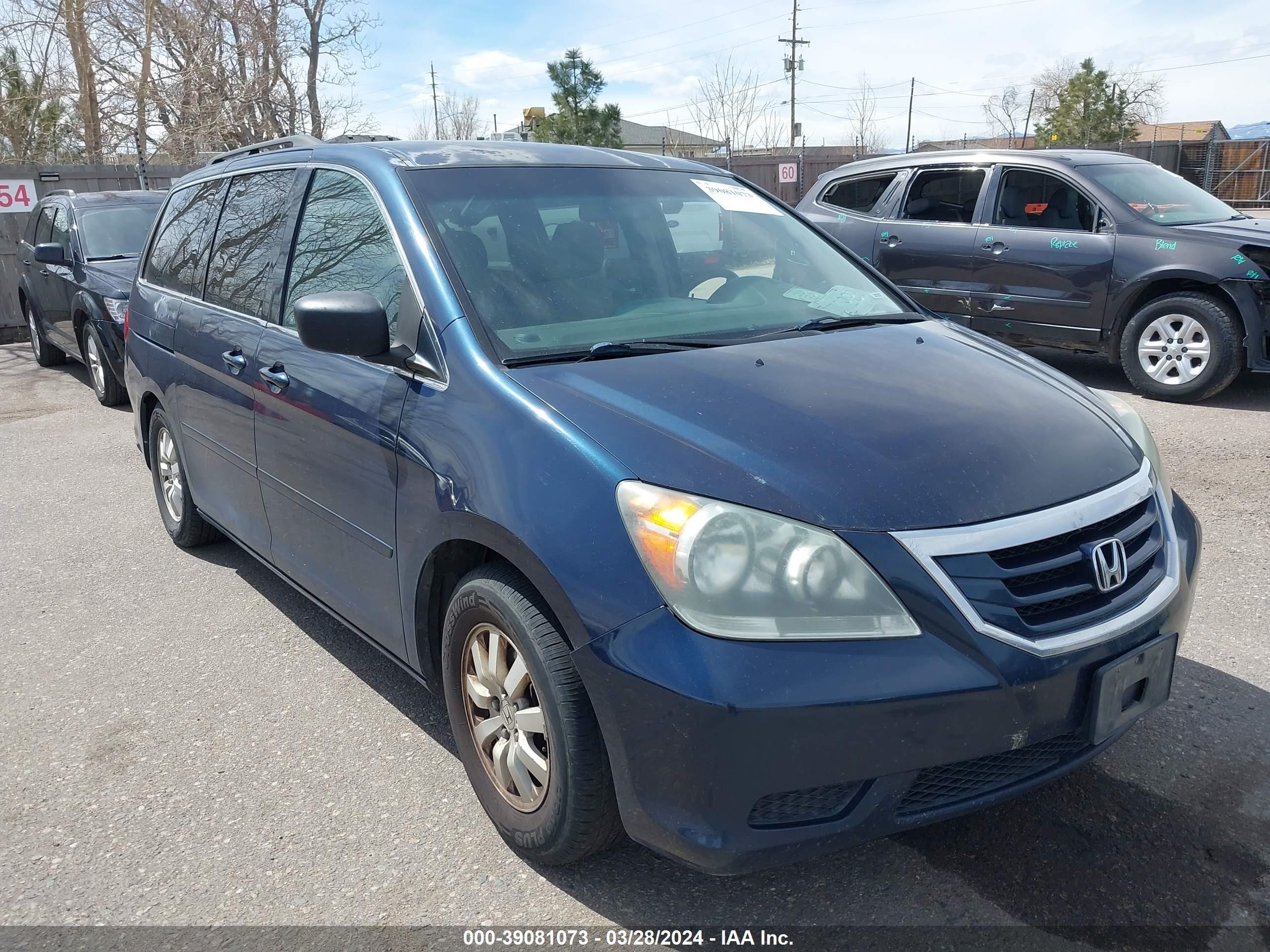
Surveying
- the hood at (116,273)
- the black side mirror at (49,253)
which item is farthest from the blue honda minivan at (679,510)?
the black side mirror at (49,253)

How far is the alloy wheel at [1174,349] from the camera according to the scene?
7215 millimetres

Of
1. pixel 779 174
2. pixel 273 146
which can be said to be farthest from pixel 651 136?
pixel 273 146

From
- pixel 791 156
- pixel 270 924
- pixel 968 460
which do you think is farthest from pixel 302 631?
pixel 791 156

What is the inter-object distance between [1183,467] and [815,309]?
3643 millimetres

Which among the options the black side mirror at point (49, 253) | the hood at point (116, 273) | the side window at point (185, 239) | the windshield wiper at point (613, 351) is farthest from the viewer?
the black side mirror at point (49, 253)

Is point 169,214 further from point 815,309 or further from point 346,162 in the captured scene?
point 815,309

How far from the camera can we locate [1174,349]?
734 cm

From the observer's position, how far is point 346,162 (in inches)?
132

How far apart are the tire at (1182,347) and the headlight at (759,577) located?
630cm

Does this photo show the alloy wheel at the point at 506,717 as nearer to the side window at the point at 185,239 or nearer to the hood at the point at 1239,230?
the side window at the point at 185,239

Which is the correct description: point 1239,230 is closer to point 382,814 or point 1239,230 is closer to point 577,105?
point 382,814

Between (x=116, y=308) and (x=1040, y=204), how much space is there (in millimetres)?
7488

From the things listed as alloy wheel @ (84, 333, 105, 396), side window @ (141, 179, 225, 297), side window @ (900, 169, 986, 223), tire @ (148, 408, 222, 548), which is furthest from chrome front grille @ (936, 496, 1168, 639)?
alloy wheel @ (84, 333, 105, 396)

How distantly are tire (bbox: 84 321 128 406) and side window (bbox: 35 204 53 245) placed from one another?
1.81m
